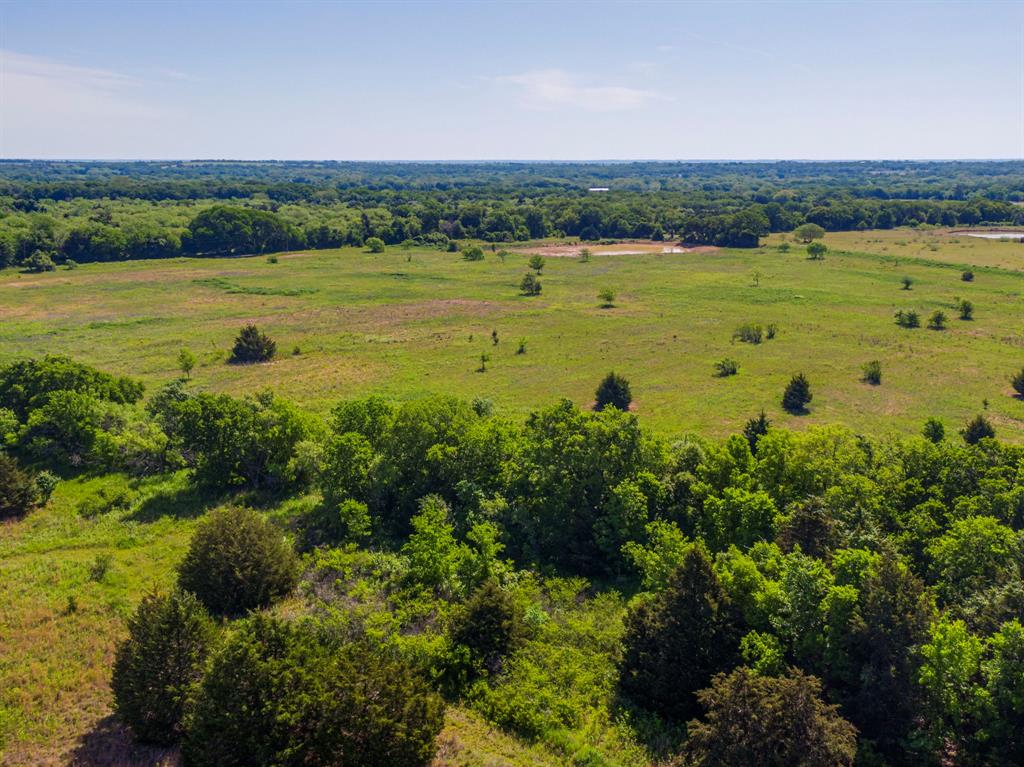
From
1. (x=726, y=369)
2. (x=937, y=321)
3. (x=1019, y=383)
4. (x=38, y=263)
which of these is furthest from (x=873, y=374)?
(x=38, y=263)

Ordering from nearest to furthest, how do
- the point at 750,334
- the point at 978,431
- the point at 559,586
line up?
the point at 559,586 < the point at 978,431 < the point at 750,334

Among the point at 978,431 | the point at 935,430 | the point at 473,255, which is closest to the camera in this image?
the point at 935,430

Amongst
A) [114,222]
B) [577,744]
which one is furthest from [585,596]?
[114,222]

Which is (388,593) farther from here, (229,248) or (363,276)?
(229,248)

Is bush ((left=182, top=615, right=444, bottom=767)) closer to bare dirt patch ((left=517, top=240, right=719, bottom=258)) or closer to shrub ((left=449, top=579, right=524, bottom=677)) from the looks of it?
shrub ((left=449, top=579, right=524, bottom=677))

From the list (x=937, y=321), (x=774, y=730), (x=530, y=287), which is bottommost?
(x=774, y=730)

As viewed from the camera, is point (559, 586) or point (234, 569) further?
point (559, 586)

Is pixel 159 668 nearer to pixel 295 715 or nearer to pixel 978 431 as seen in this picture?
pixel 295 715

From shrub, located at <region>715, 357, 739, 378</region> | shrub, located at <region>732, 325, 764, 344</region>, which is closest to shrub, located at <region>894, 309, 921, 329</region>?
shrub, located at <region>732, 325, 764, 344</region>
